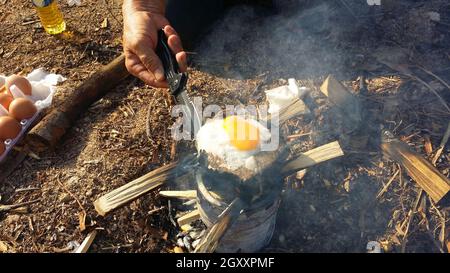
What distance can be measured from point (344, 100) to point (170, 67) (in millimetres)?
1915

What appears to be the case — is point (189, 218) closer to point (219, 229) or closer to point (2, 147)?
point (219, 229)

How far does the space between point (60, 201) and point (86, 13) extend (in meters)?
3.03

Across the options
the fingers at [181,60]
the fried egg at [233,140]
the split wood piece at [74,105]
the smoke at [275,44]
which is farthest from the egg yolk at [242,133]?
the split wood piece at [74,105]

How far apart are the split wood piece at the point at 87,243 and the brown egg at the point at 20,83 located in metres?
2.05

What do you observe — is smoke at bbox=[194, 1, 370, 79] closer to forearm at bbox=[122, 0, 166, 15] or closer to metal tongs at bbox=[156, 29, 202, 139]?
forearm at bbox=[122, 0, 166, 15]

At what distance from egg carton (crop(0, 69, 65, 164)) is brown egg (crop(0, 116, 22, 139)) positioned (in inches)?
2.3

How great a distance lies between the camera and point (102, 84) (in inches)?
173

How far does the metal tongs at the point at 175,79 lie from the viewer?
2924 millimetres

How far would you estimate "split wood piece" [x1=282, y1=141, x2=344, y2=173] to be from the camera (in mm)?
2801

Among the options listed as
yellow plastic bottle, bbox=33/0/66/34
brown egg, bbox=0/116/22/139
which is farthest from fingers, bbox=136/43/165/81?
yellow plastic bottle, bbox=33/0/66/34

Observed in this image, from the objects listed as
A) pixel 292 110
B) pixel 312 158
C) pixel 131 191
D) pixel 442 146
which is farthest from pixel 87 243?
pixel 442 146

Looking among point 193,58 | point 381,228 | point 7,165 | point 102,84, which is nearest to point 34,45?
point 102,84

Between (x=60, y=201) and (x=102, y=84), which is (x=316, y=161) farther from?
(x=102, y=84)

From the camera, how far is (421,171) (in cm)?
342
